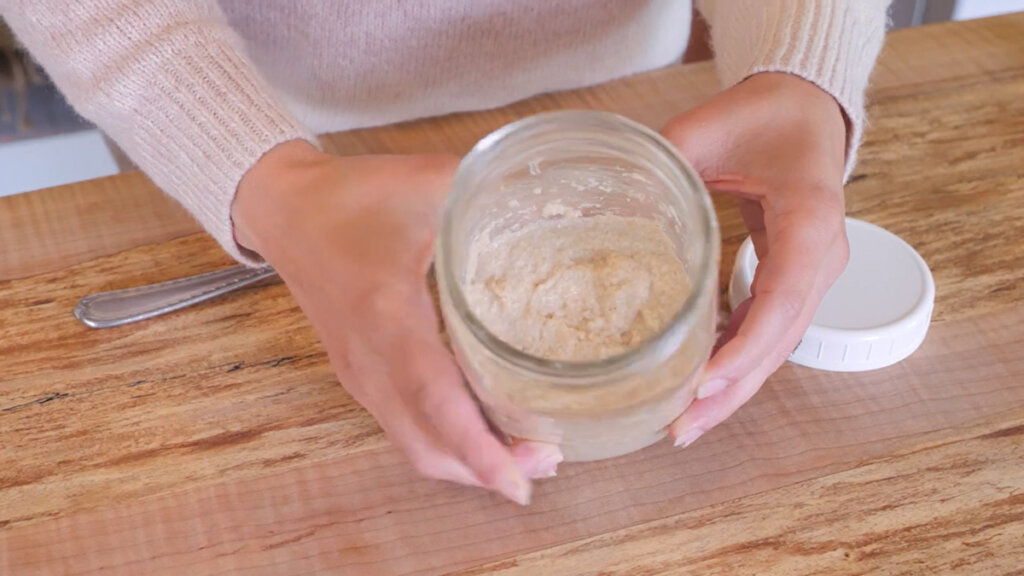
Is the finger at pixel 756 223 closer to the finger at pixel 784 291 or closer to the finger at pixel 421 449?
the finger at pixel 784 291

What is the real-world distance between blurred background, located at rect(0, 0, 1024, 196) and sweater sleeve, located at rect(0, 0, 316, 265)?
1.54ft

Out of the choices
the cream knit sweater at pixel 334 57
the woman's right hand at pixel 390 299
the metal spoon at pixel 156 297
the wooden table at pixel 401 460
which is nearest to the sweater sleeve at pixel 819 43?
the cream knit sweater at pixel 334 57

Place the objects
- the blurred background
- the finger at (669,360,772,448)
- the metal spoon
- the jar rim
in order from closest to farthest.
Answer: the jar rim, the finger at (669,360,772,448), the metal spoon, the blurred background

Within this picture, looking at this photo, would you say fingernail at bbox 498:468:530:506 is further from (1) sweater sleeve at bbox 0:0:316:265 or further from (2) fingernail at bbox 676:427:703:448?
(1) sweater sleeve at bbox 0:0:316:265

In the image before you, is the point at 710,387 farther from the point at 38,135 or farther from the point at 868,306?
the point at 38,135

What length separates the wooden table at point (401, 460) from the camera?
0.46 meters

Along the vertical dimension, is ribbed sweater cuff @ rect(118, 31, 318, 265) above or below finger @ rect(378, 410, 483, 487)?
above

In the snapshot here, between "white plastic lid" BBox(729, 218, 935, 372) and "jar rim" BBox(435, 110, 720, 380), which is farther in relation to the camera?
"white plastic lid" BBox(729, 218, 935, 372)

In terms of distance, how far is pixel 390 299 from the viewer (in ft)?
1.36

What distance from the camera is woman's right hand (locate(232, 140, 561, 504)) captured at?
40 centimetres

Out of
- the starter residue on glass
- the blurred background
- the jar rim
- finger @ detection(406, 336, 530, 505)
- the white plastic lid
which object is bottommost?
the blurred background

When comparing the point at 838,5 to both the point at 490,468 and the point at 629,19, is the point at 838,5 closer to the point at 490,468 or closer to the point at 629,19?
the point at 629,19

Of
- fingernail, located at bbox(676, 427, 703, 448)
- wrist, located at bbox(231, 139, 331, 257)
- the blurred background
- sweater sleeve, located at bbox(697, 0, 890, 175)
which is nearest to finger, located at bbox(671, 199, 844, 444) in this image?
fingernail, located at bbox(676, 427, 703, 448)

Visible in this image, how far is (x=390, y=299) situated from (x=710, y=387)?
15 cm
